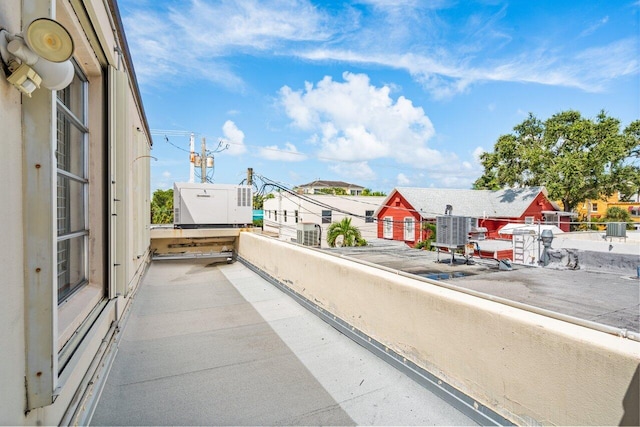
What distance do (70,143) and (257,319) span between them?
2761 millimetres

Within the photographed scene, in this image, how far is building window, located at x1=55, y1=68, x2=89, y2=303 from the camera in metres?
2.27

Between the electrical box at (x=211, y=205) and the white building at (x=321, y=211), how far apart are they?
516 inches

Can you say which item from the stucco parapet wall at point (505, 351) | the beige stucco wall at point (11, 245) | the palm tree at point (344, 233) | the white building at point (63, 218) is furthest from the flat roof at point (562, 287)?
the palm tree at point (344, 233)

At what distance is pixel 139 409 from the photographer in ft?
7.21

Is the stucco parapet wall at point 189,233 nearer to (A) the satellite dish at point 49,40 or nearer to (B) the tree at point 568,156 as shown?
(A) the satellite dish at point 49,40

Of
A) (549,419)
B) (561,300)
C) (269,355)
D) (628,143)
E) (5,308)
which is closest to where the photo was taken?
(5,308)

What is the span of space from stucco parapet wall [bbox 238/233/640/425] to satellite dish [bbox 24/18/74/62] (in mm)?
2374

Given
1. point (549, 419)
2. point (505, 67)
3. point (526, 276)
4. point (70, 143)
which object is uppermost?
point (505, 67)

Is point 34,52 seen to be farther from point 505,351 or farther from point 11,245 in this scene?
point 505,351

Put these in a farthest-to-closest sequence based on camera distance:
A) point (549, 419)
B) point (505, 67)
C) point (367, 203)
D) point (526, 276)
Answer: point (367, 203) < point (505, 67) < point (526, 276) < point (549, 419)

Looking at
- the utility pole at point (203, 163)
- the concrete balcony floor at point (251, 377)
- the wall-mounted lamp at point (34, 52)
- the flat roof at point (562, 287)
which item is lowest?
the flat roof at point (562, 287)

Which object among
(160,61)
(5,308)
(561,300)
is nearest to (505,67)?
(561,300)

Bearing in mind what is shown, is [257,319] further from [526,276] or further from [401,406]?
[526,276]

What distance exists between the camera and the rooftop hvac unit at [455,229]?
9219mm
